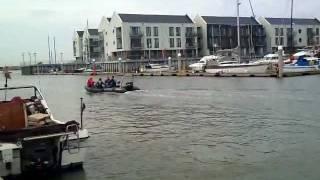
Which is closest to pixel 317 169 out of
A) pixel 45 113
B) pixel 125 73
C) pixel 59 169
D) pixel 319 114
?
pixel 59 169

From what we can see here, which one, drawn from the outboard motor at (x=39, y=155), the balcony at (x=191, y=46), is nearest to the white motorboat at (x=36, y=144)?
the outboard motor at (x=39, y=155)

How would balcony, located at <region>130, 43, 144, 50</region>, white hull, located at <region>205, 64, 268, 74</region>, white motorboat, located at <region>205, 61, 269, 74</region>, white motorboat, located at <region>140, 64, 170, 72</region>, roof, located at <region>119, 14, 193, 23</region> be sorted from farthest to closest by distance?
balcony, located at <region>130, 43, 144, 50</region>, roof, located at <region>119, 14, 193, 23</region>, white motorboat, located at <region>140, 64, 170, 72</region>, white motorboat, located at <region>205, 61, 269, 74</region>, white hull, located at <region>205, 64, 268, 74</region>

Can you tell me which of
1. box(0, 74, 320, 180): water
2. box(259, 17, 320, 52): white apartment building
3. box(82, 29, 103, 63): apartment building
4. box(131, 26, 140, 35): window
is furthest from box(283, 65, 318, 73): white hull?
box(82, 29, 103, 63): apartment building

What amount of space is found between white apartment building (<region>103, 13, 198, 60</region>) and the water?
8085 centimetres

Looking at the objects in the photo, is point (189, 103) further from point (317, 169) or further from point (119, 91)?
point (317, 169)

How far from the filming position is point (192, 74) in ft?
292

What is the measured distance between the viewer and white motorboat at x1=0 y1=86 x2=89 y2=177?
49.6 feet

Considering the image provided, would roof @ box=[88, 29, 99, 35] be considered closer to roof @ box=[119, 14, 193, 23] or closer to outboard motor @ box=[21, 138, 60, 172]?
roof @ box=[119, 14, 193, 23]

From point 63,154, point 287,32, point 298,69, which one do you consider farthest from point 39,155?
point 287,32

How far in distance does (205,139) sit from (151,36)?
101 meters

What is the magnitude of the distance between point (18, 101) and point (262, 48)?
404ft

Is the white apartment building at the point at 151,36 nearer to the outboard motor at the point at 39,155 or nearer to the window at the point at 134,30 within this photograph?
→ the window at the point at 134,30

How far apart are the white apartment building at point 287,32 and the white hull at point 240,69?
50.9 metres

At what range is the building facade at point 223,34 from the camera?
128m
